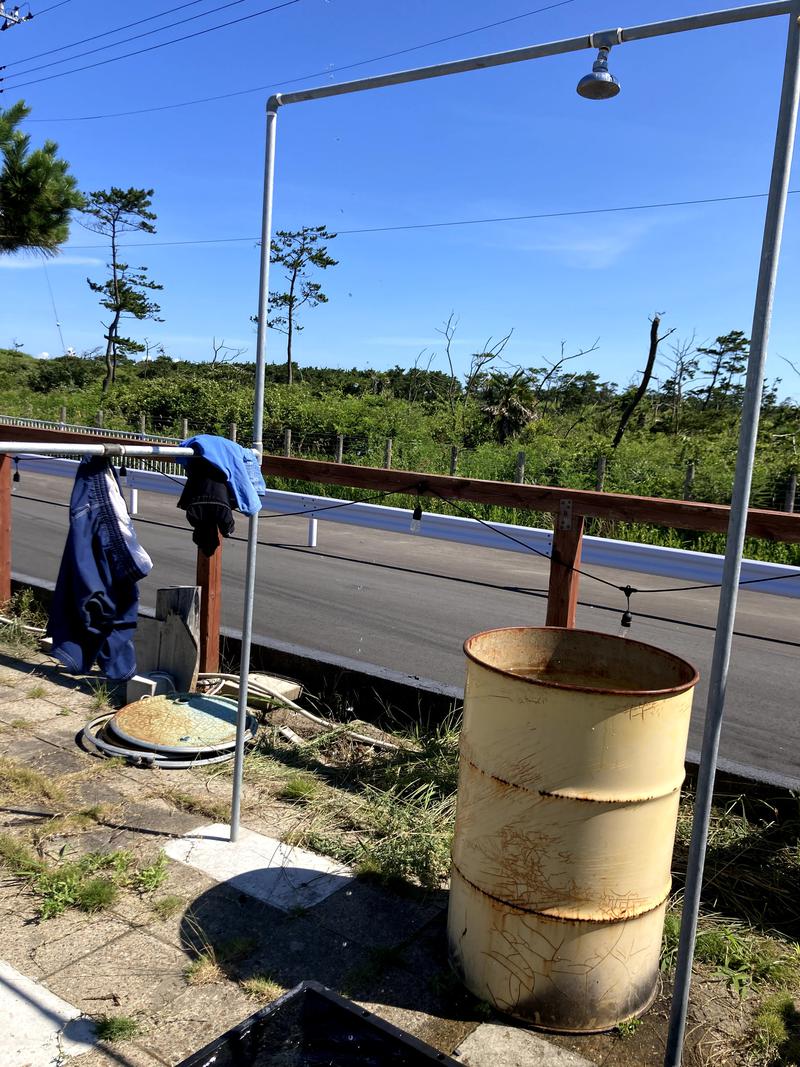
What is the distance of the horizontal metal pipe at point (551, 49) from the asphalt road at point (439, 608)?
2936 millimetres

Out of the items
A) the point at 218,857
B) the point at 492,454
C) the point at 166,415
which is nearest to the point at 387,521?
the point at 218,857

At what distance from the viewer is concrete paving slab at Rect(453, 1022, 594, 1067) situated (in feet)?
8.14

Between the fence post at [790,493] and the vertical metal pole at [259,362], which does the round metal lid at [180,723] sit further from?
the fence post at [790,493]

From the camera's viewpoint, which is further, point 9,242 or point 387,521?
point 9,242

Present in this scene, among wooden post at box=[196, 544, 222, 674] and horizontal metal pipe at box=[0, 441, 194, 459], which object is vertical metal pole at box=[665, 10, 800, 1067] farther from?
wooden post at box=[196, 544, 222, 674]

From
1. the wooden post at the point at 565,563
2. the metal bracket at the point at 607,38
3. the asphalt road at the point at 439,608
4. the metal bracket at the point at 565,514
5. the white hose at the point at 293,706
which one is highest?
the metal bracket at the point at 607,38

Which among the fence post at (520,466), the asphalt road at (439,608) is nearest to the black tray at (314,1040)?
the asphalt road at (439,608)

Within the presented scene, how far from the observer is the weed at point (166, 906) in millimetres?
3125

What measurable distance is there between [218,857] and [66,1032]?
1.09m

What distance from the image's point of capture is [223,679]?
5.50 meters

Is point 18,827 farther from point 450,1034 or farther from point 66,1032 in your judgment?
point 450,1034

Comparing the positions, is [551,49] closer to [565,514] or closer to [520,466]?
[565,514]

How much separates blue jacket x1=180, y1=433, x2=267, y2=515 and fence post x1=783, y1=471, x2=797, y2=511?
541 inches

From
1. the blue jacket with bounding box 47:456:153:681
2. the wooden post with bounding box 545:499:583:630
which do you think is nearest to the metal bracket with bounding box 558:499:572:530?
the wooden post with bounding box 545:499:583:630
